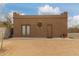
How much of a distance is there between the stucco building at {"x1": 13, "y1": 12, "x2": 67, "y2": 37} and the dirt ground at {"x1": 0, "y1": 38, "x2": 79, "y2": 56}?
9 centimetres

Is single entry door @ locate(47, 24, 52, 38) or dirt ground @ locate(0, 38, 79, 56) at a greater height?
single entry door @ locate(47, 24, 52, 38)

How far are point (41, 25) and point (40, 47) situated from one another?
319 mm

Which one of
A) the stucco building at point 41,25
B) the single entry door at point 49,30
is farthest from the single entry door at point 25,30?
the single entry door at point 49,30

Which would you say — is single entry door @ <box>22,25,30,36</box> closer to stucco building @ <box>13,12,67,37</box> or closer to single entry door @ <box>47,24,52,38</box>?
stucco building @ <box>13,12,67,37</box>

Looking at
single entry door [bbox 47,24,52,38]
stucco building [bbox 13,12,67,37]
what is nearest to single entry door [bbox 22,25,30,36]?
stucco building [bbox 13,12,67,37]

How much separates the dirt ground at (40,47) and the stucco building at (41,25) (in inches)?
3.4

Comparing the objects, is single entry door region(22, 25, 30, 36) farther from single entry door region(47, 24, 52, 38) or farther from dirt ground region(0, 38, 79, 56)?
single entry door region(47, 24, 52, 38)

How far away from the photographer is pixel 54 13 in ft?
9.53

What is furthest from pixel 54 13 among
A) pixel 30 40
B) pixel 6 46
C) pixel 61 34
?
pixel 6 46

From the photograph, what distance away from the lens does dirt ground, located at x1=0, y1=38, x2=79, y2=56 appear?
9.27 feet

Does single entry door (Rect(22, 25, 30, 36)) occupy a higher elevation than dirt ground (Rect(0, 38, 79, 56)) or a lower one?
higher

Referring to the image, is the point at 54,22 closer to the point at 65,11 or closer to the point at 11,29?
the point at 65,11

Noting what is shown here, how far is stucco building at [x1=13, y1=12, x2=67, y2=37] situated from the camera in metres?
2.85

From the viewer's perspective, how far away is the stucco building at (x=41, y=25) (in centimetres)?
285
